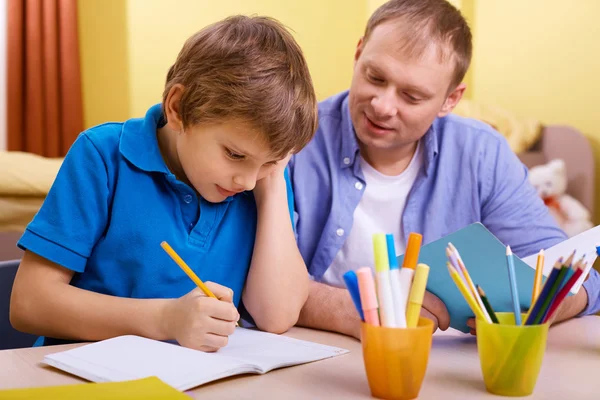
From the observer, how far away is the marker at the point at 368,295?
674 mm

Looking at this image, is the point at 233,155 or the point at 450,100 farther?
the point at 450,100

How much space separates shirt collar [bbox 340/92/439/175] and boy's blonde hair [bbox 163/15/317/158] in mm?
424

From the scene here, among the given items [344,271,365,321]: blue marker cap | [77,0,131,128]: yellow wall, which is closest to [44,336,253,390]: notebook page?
[344,271,365,321]: blue marker cap

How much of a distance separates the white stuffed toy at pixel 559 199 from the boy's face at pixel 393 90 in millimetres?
1743

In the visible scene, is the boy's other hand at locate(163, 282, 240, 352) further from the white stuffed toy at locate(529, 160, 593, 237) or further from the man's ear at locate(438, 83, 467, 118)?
the white stuffed toy at locate(529, 160, 593, 237)

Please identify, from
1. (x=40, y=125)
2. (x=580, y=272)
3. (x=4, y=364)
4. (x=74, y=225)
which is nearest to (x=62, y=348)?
(x=4, y=364)

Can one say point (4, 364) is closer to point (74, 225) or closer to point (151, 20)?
point (74, 225)

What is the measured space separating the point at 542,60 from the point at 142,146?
8.93ft

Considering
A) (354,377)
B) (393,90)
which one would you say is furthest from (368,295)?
(393,90)

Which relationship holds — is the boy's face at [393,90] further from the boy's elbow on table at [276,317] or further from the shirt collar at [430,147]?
the boy's elbow on table at [276,317]

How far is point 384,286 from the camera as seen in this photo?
0.68m

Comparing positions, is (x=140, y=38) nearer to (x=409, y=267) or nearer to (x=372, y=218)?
(x=372, y=218)

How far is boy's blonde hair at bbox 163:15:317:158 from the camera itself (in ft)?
3.04

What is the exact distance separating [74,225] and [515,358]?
0.61 m
